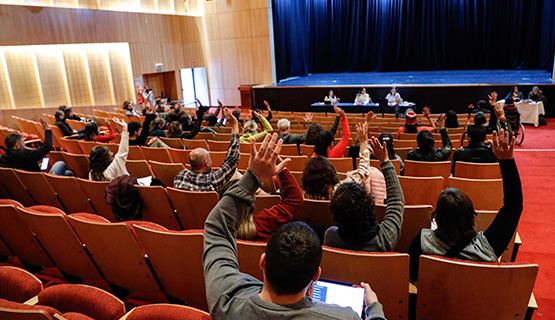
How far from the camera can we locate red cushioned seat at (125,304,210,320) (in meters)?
1.58

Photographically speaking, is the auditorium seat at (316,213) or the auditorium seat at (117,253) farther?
the auditorium seat at (316,213)

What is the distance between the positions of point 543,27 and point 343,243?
697 inches

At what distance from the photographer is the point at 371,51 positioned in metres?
20.0

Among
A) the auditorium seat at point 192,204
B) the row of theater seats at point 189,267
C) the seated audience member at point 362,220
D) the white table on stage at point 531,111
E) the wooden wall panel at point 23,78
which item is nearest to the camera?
the row of theater seats at point 189,267

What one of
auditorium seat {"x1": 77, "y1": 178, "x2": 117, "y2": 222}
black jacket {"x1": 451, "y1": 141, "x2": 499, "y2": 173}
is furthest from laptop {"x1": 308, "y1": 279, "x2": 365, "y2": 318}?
black jacket {"x1": 451, "y1": 141, "x2": 499, "y2": 173}

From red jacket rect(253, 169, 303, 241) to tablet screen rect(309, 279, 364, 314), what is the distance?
735 mm

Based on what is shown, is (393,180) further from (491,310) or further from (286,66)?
(286,66)

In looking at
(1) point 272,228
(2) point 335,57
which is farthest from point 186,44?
(1) point 272,228

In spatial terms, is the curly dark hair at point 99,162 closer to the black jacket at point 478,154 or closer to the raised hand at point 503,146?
the raised hand at point 503,146

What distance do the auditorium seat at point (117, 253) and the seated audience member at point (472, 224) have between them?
5.69 feet

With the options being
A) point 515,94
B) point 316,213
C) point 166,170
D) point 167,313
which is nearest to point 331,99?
point 515,94

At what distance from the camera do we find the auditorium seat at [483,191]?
3.56 metres

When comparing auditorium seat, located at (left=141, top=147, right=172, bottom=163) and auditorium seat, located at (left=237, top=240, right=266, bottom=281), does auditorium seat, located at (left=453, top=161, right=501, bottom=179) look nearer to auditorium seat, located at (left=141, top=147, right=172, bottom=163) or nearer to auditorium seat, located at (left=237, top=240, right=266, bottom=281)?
auditorium seat, located at (left=237, top=240, right=266, bottom=281)

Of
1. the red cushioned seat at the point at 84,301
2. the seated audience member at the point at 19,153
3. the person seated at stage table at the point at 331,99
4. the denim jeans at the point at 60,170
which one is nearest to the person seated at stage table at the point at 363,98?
the person seated at stage table at the point at 331,99
